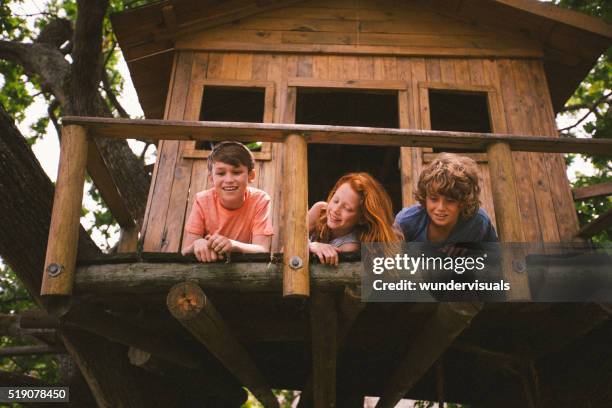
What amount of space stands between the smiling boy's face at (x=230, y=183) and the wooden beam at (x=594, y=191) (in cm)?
377

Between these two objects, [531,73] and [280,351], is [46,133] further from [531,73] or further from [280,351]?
[531,73]

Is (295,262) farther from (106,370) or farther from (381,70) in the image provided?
(381,70)

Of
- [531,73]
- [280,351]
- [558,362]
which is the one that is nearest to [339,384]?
[280,351]

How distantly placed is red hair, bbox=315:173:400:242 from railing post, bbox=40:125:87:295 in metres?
1.56

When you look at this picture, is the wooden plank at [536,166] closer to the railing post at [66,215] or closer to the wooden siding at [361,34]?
the wooden siding at [361,34]

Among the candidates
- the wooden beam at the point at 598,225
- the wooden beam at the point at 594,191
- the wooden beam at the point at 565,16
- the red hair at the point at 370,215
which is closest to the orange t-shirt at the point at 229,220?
the red hair at the point at 370,215

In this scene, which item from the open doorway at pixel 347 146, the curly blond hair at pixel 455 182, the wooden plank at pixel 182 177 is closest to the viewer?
the curly blond hair at pixel 455 182

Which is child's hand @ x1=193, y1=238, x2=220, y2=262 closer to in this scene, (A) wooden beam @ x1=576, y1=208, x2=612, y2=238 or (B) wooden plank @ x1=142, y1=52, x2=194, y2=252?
(B) wooden plank @ x1=142, y1=52, x2=194, y2=252

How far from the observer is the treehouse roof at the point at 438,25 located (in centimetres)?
641

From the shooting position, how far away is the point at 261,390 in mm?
5406

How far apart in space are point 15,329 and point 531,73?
6620 millimetres

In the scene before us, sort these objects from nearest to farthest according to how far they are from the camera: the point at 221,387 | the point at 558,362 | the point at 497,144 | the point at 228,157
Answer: the point at 497,144, the point at 228,157, the point at 558,362, the point at 221,387

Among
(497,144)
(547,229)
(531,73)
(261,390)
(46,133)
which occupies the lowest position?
(261,390)

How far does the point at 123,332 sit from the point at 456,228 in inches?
97.0
